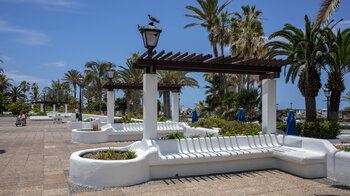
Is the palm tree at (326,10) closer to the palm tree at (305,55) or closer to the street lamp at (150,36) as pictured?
the palm tree at (305,55)

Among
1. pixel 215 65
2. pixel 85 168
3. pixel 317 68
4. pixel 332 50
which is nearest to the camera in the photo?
pixel 85 168

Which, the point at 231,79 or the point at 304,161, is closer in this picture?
the point at 304,161

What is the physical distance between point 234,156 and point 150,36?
382 cm

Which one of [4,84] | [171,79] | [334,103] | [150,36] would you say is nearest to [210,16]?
[171,79]

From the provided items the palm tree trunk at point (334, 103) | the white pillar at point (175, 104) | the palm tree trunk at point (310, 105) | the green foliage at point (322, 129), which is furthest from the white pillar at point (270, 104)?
the palm tree trunk at point (334, 103)

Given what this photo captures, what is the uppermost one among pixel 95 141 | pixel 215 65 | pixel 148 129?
pixel 215 65

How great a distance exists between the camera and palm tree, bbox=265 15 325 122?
47.3 feet

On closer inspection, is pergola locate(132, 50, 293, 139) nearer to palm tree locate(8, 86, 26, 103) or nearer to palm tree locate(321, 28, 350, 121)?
palm tree locate(321, 28, 350, 121)

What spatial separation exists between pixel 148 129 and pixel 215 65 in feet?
8.76

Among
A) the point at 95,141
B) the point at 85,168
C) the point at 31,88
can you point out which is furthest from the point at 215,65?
the point at 31,88

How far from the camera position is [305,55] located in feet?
47.1

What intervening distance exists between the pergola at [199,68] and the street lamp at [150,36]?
189mm

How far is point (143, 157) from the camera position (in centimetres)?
600

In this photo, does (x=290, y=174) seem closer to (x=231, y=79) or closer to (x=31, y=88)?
(x=231, y=79)
